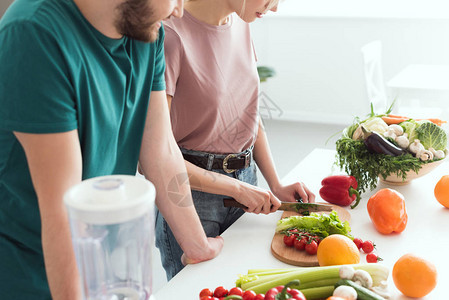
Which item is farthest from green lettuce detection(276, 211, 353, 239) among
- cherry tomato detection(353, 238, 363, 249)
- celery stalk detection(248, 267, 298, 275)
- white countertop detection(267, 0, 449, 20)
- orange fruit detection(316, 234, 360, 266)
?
white countertop detection(267, 0, 449, 20)

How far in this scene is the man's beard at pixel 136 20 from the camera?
87cm

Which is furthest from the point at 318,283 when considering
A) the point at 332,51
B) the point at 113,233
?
the point at 332,51

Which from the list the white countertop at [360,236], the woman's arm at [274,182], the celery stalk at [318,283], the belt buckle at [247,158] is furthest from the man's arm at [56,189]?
the woman's arm at [274,182]

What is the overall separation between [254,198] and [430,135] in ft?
1.99

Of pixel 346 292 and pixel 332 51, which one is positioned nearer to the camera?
pixel 346 292

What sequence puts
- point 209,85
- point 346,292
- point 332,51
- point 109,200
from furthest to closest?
point 332,51 < point 209,85 < point 346,292 < point 109,200

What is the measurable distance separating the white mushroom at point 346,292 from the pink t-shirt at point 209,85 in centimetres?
64

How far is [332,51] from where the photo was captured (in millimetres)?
5383

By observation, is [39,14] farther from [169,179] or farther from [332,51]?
[332,51]

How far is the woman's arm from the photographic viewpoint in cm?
160

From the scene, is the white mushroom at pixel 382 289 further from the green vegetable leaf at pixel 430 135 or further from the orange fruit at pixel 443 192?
the green vegetable leaf at pixel 430 135

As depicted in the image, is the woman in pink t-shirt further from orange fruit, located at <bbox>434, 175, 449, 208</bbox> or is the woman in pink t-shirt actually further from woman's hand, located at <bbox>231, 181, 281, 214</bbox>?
orange fruit, located at <bbox>434, 175, 449, 208</bbox>

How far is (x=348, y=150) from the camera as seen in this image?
5.36 ft

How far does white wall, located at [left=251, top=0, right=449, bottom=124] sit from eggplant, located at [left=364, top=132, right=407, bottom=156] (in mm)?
3706
